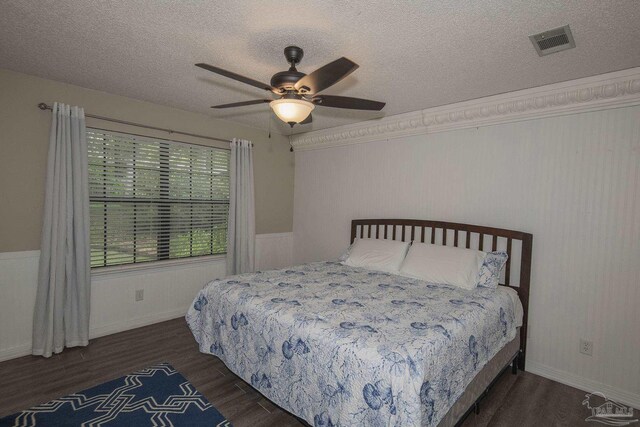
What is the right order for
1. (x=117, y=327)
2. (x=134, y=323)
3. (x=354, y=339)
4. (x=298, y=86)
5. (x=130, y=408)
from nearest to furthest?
(x=354, y=339) → (x=298, y=86) → (x=130, y=408) → (x=117, y=327) → (x=134, y=323)

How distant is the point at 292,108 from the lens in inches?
76.5

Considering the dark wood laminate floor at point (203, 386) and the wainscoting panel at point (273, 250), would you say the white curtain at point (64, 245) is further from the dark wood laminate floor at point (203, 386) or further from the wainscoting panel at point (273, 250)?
the wainscoting panel at point (273, 250)

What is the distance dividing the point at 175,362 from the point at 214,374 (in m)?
0.44

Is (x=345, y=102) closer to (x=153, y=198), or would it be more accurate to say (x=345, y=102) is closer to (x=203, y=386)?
(x=203, y=386)

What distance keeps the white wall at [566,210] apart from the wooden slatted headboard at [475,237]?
10 centimetres

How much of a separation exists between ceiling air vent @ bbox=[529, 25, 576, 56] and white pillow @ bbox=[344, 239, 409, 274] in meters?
1.98

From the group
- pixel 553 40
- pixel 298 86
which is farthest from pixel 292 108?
pixel 553 40

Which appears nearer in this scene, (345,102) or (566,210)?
(345,102)

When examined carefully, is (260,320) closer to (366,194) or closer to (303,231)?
(366,194)

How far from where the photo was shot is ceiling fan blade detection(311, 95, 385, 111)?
2.03 meters

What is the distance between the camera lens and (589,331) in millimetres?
2537

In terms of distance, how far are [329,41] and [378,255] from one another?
2.11 metres

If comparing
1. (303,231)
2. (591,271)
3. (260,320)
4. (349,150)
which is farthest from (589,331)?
(303,231)

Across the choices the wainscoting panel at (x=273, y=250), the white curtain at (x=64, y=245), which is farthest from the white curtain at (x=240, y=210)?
the white curtain at (x=64, y=245)
